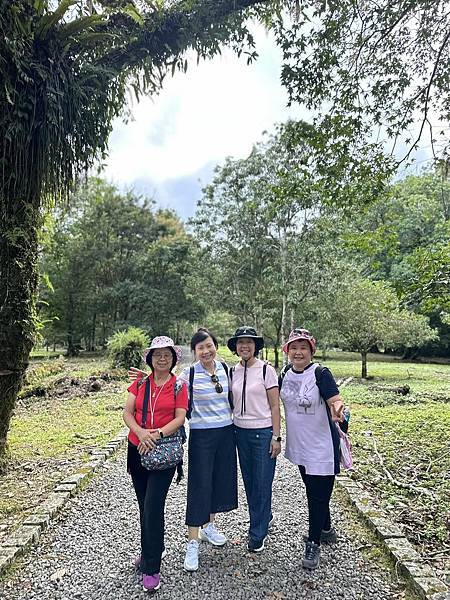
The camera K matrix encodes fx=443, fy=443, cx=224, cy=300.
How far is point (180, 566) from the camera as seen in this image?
308 cm

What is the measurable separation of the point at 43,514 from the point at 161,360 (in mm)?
1944

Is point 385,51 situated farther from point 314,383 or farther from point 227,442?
point 227,442

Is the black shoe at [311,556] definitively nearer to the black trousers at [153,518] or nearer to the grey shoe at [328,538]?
the grey shoe at [328,538]

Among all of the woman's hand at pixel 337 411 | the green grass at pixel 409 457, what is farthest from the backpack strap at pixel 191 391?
Result: the green grass at pixel 409 457

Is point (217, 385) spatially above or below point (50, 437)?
above

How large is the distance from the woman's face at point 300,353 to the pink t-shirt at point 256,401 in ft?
0.60

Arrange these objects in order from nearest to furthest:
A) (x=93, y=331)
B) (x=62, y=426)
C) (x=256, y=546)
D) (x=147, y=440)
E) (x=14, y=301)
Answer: (x=147, y=440) < (x=256, y=546) < (x=14, y=301) < (x=62, y=426) < (x=93, y=331)

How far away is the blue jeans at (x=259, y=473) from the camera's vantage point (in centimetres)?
324

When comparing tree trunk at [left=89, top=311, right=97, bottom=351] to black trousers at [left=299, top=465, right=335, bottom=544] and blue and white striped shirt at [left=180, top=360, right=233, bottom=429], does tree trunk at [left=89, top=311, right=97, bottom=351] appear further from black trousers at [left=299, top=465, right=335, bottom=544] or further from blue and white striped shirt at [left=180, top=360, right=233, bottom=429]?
black trousers at [left=299, top=465, right=335, bottom=544]

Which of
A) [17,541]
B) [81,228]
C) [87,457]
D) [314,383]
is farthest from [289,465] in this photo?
[81,228]

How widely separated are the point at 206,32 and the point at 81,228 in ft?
79.9

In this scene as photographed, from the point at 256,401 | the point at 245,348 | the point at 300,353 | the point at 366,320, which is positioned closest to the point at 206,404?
the point at 256,401

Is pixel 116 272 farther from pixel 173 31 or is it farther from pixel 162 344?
pixel 162 344

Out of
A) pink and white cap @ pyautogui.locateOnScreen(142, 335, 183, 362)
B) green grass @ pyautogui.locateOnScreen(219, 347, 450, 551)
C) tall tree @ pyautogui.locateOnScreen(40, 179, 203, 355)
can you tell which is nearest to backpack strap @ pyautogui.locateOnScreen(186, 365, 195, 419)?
pink and white cap @ pyautogui.locateOnScreen(142, 335, 183, 362)
